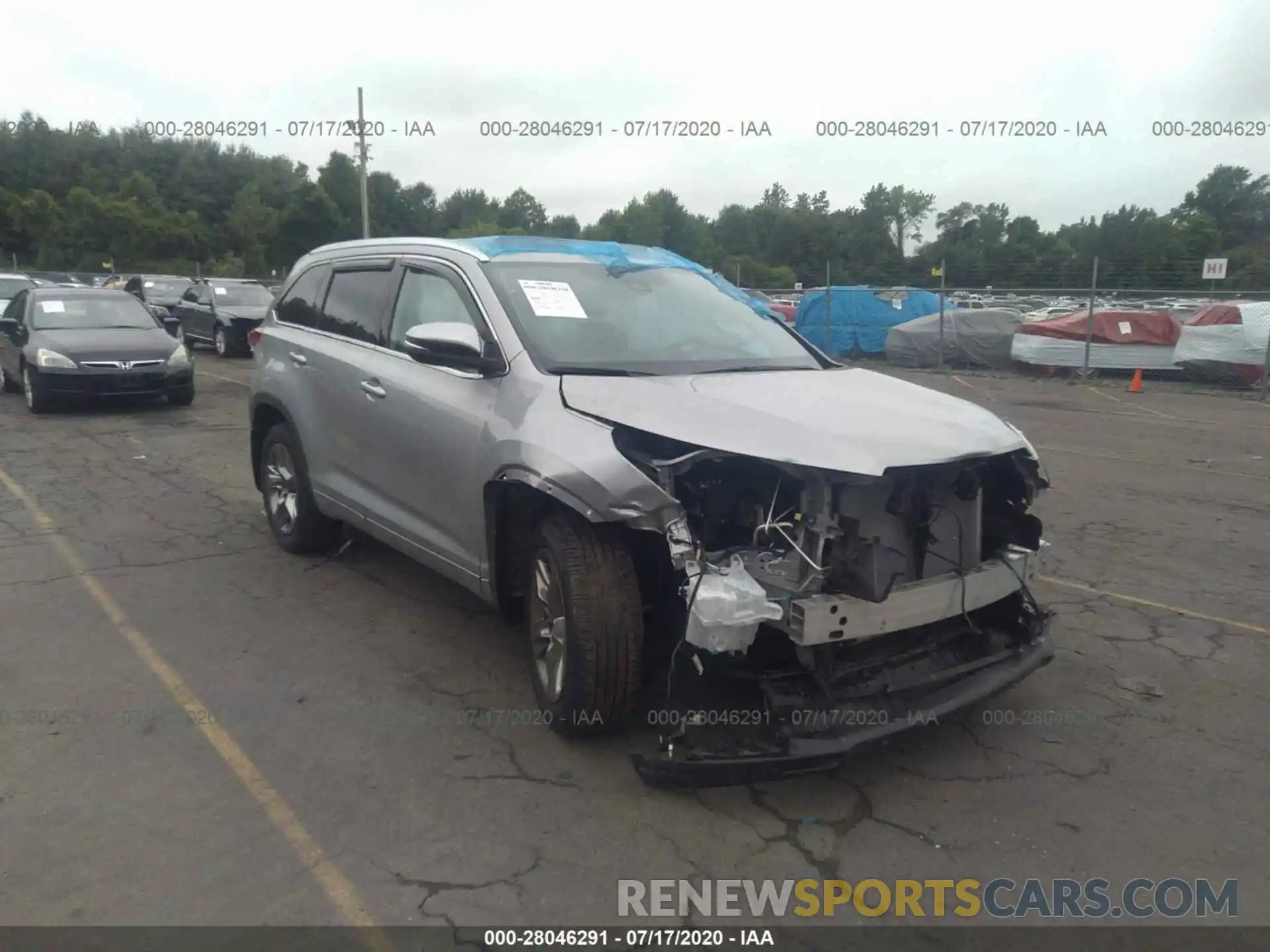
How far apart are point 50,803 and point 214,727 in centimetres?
65

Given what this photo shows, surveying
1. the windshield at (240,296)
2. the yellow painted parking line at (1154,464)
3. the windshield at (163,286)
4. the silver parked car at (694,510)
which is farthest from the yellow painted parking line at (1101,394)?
the windshield at (163,286)

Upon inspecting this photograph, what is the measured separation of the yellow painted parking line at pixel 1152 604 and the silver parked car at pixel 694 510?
1.60m

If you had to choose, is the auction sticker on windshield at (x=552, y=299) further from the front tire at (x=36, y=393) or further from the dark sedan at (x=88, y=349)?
the front tire at (x=36, y=393)

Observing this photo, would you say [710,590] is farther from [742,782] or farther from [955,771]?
[955,771]

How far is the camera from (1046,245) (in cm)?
4503

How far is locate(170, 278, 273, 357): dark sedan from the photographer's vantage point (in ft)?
64.3

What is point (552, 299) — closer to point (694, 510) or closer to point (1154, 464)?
point (694, 510)

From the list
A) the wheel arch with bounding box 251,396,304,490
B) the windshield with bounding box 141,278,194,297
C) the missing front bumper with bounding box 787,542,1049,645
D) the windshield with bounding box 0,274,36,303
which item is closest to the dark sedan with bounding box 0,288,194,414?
the windshield with bounding box 0,274,36,303

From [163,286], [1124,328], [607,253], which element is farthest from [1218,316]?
[163,286]

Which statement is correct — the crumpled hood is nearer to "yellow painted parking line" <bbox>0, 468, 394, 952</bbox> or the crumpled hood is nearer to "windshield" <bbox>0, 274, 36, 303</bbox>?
"yellow painted parking line" <bbox>0, 468, 394, 952</bbox>

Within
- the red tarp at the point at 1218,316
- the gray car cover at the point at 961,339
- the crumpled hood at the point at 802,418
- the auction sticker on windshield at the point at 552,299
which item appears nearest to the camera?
the crumpled hood at the point at 802,418

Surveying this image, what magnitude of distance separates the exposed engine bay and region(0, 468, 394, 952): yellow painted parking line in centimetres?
100

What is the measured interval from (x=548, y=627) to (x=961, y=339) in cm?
1767

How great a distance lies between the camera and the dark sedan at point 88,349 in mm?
11352
